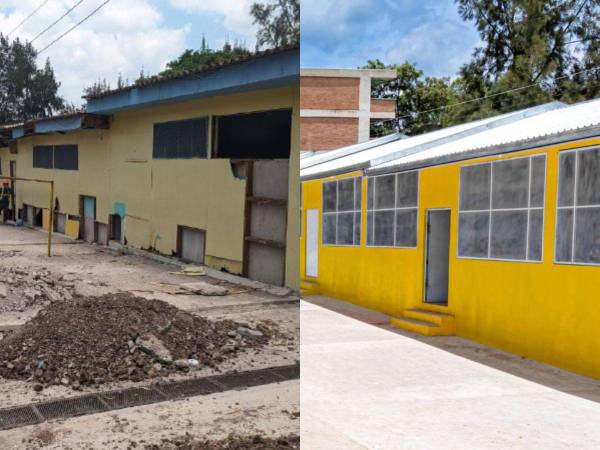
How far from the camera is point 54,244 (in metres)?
4.09

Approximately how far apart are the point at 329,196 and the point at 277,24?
1067 centimetres

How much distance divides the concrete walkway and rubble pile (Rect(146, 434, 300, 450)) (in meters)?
1.02

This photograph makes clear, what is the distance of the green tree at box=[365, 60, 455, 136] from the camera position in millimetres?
27891

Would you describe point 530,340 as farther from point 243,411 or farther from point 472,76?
point 472,76

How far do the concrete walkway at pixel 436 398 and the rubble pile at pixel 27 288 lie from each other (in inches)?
75.5

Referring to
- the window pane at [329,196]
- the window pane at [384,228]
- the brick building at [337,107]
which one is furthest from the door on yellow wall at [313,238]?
the brick building at [337,107]

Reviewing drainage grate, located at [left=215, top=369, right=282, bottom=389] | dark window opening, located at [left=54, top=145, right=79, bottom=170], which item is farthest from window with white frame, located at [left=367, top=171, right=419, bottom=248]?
dark window opening, located at [left=54, top=145, right=79, bottom=170]

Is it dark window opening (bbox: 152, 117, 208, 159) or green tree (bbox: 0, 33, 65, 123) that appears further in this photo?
dark window opening (bbox: 152, 117, 208, 159)

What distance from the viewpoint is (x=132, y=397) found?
4066 millimetres

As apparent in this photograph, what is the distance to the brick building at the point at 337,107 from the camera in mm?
24203

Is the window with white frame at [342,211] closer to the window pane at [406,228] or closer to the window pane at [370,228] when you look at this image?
the window pane at [370,228]

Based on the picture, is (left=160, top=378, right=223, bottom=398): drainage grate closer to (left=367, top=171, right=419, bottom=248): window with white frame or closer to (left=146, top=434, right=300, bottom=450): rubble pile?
(left=146, top=434, right=300, bottom=450): rubble pile

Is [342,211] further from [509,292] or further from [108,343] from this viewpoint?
[108,343]

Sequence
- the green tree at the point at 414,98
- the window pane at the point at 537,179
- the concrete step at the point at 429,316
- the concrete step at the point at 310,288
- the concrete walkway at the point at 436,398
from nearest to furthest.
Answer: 1. the concrete walkway at the point at 436,398
2. the window pane at the point at 537,179
3. the concrete step at the point at 429,316
4. the concrete step at the point at 310,288
5. the green tree at the point at 414,98
